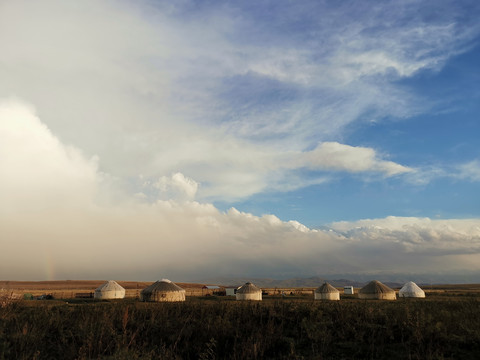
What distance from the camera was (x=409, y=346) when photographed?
14.2 metres

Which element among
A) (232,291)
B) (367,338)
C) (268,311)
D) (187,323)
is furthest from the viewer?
(232,291)

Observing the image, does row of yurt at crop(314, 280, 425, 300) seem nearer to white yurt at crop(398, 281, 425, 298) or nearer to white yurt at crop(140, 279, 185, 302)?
white yurt at crop(398, 281, 425, 298)

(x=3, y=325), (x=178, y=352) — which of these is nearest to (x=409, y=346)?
(x=178, y=352)

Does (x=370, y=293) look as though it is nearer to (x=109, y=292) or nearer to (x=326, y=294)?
(x=326, y=294)

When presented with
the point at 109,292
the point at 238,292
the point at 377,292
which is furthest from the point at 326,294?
the point at 109,292

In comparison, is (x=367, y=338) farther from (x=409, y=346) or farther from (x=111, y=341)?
(x=111, y=341)

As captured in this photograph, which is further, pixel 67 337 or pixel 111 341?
pixel 67 337

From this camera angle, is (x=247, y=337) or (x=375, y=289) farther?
(x=375, y=289)

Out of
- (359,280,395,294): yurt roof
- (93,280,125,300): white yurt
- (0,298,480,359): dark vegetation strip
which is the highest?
(0,298,480,359): dark vegetation strip

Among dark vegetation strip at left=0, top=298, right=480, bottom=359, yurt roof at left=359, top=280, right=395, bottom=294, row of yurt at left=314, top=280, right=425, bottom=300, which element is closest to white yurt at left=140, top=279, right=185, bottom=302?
row of yurt at left=314, top=280, right=425, bottom=300

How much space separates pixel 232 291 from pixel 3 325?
71970 mm

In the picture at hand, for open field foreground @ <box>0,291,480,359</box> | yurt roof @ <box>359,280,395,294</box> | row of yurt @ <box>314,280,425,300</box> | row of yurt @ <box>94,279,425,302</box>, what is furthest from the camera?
yurt roof @ <box>359,280,395,294</box>

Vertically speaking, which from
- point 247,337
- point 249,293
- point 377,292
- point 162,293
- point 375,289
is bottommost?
point 249,293

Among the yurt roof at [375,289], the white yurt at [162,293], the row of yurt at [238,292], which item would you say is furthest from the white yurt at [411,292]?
the white yurt at [162,293]
